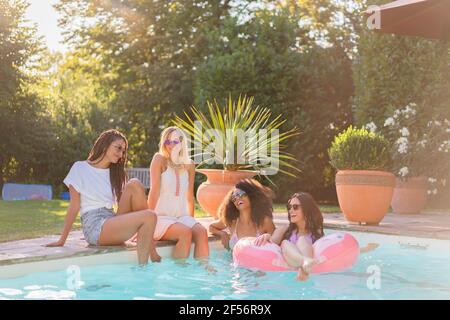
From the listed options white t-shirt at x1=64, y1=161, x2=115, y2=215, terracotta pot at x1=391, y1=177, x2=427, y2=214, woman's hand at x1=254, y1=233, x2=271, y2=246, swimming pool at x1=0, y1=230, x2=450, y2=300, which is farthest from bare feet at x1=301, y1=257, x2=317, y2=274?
terracotta pot at x1=391, y1=177, x2=427, y2=214

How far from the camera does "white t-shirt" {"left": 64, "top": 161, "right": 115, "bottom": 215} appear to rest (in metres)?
5.24

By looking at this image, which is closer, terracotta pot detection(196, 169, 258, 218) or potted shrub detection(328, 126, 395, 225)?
terracotta pot detection(196, 169, 258, 218)

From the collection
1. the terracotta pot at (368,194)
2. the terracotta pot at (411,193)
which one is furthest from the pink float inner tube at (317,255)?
the terracotta pot at (411,193)

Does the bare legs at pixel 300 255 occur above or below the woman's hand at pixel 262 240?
below

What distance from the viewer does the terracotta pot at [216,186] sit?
7367mm

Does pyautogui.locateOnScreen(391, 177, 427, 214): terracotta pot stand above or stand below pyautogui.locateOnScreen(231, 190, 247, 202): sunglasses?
below

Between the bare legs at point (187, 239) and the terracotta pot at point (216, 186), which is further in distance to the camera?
the terracotta pot at point (216, 186)

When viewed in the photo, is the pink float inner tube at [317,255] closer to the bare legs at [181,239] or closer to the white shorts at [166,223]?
the bare legs at [181,239]

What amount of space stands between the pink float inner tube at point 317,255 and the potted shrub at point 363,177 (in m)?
2.50

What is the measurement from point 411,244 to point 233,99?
699cm

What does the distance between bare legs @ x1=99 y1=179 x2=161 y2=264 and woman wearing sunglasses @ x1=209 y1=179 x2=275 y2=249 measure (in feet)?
3.39

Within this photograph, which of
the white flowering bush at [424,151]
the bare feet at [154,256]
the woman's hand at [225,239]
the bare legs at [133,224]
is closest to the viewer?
the bare legs at [133,224]

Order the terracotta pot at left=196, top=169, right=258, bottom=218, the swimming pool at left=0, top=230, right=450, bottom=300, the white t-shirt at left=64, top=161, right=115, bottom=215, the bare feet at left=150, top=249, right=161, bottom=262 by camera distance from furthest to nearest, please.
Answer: the terracotta pot at left=196, top=169, right=258, bottom=218 → the white t-shirt at left=64, top=161, right=115, bottom=215 → the bare feet at left=150, top=249, right=161, bottom=262 → the swimming pool at left=0, top=230, right=450, bottom=300

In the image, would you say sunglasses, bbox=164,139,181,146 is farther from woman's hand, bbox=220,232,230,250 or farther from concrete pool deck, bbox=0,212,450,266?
woman's hand, bbox=220,232,230,250
